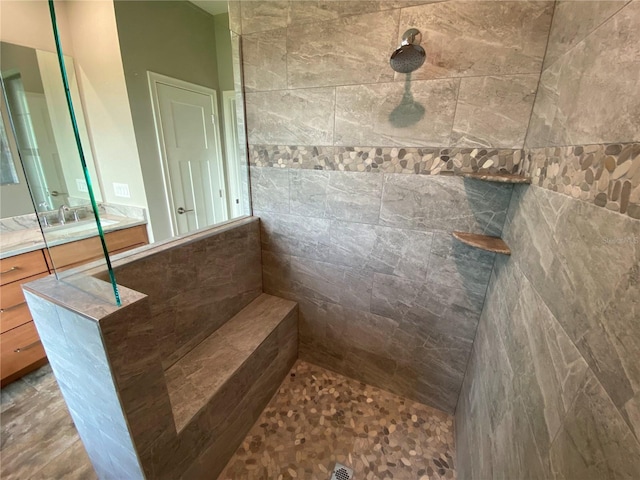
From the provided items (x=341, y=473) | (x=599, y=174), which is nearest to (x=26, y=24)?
(x=599, y=174)

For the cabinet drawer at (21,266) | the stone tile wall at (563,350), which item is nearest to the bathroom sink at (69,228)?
the cabinet drawer at (21,266)

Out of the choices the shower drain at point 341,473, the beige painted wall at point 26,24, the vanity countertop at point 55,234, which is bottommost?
the shower drain at point 341,473

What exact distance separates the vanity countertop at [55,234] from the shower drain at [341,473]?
1561mm

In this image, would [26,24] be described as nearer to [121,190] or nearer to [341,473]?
[121,190]

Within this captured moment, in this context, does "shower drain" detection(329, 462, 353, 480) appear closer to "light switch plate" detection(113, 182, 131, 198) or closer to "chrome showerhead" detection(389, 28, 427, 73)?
"chrome showerhead" detection(389, 28, 427, 73)

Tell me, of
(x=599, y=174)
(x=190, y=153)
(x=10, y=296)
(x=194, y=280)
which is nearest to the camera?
(x=599, y=174)

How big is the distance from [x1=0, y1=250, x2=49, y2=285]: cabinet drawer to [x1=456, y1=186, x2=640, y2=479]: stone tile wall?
2.69 m

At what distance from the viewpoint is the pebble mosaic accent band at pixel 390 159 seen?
1176 millimetres

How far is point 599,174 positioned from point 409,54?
0.84 metres

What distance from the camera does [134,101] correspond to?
6.74ft

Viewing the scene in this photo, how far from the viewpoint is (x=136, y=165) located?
7.11 ft

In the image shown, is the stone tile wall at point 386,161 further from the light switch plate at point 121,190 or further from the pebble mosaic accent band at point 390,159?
the light switch plate at point 121,190

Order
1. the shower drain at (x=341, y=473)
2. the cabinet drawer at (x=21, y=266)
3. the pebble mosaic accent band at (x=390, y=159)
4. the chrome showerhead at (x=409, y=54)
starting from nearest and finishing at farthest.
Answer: the chrome showerhead at (x=409, y=54) → the pebble mosaic accent band at (x=390, y=159) → the shower drain at (x=341, y=473) → the cabinet drawer at (x=21, y=266)

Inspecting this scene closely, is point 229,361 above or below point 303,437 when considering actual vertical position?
above
